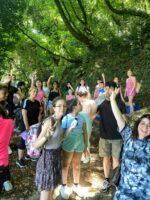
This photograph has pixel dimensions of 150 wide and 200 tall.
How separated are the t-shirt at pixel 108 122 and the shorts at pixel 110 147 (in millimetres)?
100

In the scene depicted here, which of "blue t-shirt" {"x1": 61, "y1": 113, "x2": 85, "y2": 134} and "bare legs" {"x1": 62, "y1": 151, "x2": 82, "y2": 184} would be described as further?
"bare legs" {"x1": 62, "y1": 151, "x2": 82, "y2": 184}

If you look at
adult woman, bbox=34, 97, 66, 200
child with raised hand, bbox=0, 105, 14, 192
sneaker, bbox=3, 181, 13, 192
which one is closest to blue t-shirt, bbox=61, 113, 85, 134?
adult woman, bbox=34, 97, 66, 200

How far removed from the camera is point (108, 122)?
17.8ft

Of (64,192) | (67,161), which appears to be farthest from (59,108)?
(64,192)

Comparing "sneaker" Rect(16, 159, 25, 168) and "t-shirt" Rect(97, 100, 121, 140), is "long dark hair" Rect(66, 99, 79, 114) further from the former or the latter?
"sneaker" Rect(16, 159, 25, 168)

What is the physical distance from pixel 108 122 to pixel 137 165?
1994 millimetres

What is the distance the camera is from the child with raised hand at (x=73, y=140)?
4.67 m

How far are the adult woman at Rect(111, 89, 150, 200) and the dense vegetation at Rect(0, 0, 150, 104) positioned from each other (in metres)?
10.6

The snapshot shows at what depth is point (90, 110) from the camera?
5.77 m

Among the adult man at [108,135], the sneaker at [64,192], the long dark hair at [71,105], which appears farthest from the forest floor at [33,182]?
the long dark hair at [71,105]

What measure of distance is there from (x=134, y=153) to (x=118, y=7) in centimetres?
1513

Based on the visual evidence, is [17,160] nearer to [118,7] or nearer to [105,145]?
[105,145]

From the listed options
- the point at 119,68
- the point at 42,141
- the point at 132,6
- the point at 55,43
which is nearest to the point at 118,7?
Answer: the point at 132,6

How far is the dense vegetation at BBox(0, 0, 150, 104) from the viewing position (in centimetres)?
1454
